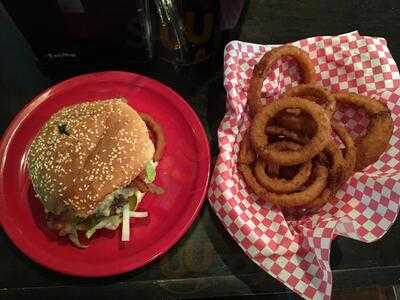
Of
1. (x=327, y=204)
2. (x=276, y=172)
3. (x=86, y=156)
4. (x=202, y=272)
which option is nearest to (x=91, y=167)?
(x=86, y=156)

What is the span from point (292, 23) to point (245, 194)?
0.83 meters

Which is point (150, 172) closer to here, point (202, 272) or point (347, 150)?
point (202, 272)

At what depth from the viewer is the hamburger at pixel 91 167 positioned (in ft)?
A: 4.06

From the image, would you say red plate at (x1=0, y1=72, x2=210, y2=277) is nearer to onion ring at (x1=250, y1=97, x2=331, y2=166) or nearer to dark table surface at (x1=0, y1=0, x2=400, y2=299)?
dark table surface at (x1=0, y1=0, x2=400, y2=299)

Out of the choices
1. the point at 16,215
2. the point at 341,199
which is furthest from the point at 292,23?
the point at 16,215

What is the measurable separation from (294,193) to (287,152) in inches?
5.1

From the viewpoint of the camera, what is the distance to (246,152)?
1366 mm

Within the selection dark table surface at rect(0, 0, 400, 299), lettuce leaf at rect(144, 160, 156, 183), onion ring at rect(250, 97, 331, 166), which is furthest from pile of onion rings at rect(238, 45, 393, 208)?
lettuce leaf at rect(144, 160, 156, 183)

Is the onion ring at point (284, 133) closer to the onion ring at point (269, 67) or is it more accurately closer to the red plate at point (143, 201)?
the onion ring at point (269, 67)

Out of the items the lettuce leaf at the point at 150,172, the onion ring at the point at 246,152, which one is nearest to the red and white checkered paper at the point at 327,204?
the onion ring at the point at 246,152

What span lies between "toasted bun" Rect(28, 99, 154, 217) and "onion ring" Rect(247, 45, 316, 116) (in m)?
0.38

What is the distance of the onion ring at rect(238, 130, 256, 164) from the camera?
1.36m

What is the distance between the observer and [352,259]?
1.32 metres

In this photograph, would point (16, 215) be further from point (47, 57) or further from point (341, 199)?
point (341, 199)
